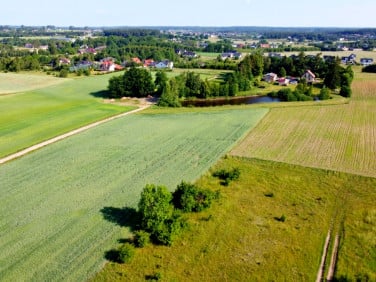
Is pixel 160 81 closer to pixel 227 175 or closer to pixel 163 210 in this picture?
pixel 227 175

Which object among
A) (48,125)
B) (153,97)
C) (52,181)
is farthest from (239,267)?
(153,97)

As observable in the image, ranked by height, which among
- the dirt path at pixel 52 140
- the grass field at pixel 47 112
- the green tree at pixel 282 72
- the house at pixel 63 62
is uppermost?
the house at pixel 63 62

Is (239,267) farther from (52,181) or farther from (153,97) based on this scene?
(153,97)

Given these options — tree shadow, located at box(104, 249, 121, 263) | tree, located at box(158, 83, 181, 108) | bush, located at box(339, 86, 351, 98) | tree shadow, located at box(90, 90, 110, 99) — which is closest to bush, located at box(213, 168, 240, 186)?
tree shadow, located at box(104, 249, 121, 263)

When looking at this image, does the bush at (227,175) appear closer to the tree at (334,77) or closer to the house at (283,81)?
the tree at (334,77)

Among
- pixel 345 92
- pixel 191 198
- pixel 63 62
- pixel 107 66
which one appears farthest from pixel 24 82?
pixel 191 198

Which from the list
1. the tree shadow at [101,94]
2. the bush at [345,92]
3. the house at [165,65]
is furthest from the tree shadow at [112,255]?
the house at [165,65]
